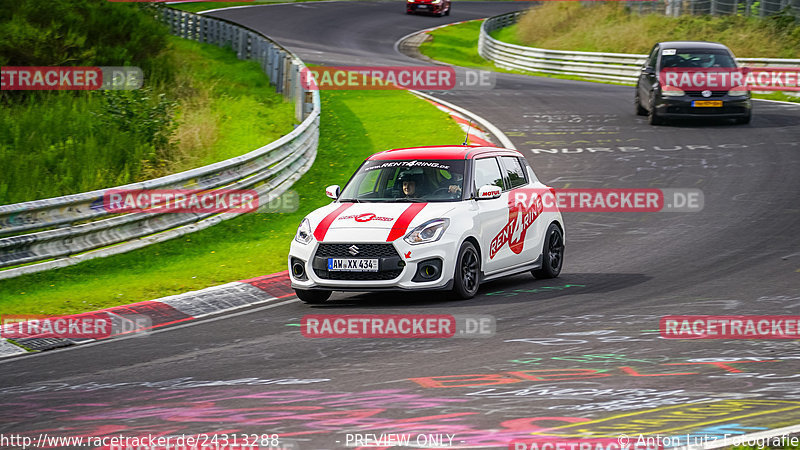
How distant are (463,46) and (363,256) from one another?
43374 millimetres

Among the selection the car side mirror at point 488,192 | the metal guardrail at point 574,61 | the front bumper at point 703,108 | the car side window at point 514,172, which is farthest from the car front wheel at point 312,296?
the metal guardrail at point 574,61

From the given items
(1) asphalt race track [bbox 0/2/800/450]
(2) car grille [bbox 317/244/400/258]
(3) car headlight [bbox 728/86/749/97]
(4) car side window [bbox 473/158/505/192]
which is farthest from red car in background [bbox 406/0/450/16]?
(2) car grille [bbox 317/244/400/258]

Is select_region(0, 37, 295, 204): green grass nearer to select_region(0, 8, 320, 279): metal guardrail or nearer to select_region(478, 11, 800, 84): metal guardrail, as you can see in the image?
select_region(0, 8, 320, 279): metal guardrail

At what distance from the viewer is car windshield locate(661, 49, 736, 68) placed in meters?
25.9

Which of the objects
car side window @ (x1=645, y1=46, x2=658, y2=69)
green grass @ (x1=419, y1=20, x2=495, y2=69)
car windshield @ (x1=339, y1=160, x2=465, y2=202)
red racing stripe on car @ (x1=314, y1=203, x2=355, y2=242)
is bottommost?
green grass @ (x1=419, y1=20, x2=495, y2=69)

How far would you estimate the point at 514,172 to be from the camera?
13.1 m

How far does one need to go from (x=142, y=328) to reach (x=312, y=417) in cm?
421

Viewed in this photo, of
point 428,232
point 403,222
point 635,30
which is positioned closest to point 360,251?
point 403,222

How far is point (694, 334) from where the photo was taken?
31.5 ft

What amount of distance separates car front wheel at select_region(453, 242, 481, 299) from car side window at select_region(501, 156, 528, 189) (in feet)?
4.94

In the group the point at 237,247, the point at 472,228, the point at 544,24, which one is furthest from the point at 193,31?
the point at 472,228

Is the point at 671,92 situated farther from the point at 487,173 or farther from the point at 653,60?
the point at 487,173

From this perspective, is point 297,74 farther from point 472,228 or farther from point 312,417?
point 312,417

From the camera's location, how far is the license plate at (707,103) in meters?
25.3
